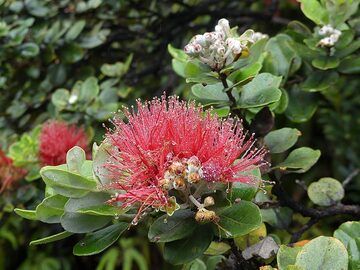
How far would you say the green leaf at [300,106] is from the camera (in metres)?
1.44

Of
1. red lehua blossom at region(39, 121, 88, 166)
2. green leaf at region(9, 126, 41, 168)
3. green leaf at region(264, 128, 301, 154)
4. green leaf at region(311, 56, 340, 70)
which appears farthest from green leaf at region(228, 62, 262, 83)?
green leaf at region(9, 126, 41, 168)

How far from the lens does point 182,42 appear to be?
208 cm

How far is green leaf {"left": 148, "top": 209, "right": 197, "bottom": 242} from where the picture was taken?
2.99 feet

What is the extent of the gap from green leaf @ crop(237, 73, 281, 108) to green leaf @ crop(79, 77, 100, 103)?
0.60 m

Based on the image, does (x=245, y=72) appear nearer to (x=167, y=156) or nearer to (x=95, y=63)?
(x=167, y=156)

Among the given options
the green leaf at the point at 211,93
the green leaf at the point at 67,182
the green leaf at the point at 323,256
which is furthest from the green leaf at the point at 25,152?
the green leaf at the point at 323,256

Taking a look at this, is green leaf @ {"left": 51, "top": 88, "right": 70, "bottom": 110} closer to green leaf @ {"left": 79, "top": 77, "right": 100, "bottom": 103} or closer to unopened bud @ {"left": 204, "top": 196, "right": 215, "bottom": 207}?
green leaf @ {"left": 79, "top": 77, "right": 100, "bottom": 103}

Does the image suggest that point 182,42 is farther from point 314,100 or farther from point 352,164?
point 352,164

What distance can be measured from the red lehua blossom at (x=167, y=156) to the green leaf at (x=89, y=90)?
2.48 ft

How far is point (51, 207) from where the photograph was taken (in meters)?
0.95

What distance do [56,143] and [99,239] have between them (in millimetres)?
604

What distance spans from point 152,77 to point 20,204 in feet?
2.29

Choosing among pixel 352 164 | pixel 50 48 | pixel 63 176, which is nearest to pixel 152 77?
pixel 50 48

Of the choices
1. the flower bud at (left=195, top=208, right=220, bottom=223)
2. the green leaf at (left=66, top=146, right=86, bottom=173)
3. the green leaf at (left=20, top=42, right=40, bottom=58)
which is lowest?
the green leaf at (left=20, top=42, right=40, bottom=58)
